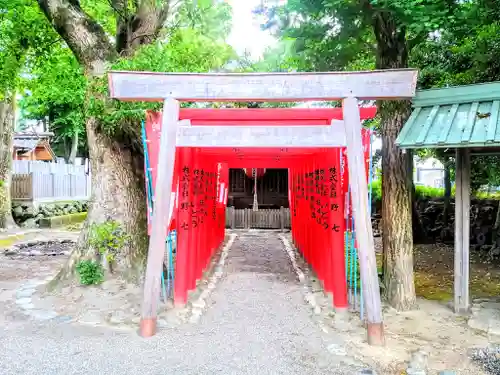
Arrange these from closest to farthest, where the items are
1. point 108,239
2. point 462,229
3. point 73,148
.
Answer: point 462,229 → point 108,239 → point 73,148

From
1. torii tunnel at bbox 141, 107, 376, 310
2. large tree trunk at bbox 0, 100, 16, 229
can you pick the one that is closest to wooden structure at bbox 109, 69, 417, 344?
torii tunnel at bbox 141, 107, 376, 310

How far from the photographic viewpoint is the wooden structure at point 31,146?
2455 centimetres

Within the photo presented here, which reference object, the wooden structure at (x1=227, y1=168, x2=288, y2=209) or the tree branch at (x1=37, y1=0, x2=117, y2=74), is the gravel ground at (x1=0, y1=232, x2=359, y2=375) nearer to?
the tree branch at (x1=37, y1=0, x2=117, y2=74)

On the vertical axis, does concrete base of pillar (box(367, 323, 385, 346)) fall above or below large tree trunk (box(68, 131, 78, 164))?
below

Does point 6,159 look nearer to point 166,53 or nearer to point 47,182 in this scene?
point 47,182

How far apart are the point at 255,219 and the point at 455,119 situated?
13.8 m

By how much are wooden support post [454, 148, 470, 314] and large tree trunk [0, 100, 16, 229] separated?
15181mm

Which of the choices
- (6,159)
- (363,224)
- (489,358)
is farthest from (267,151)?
(6,159)

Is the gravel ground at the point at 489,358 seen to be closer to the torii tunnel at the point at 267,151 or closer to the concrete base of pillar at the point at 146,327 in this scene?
the torii tunnel at the point at 267,151

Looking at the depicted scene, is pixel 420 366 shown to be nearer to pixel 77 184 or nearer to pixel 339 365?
pixel 339 365

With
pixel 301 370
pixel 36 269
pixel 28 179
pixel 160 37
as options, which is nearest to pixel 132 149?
pixel 160 37

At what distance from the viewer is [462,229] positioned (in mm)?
6480

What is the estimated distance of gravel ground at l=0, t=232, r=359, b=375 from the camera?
4.54m

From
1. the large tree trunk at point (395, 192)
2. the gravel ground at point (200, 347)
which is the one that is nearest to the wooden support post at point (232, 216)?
the gravel ground at point (200, 347)
